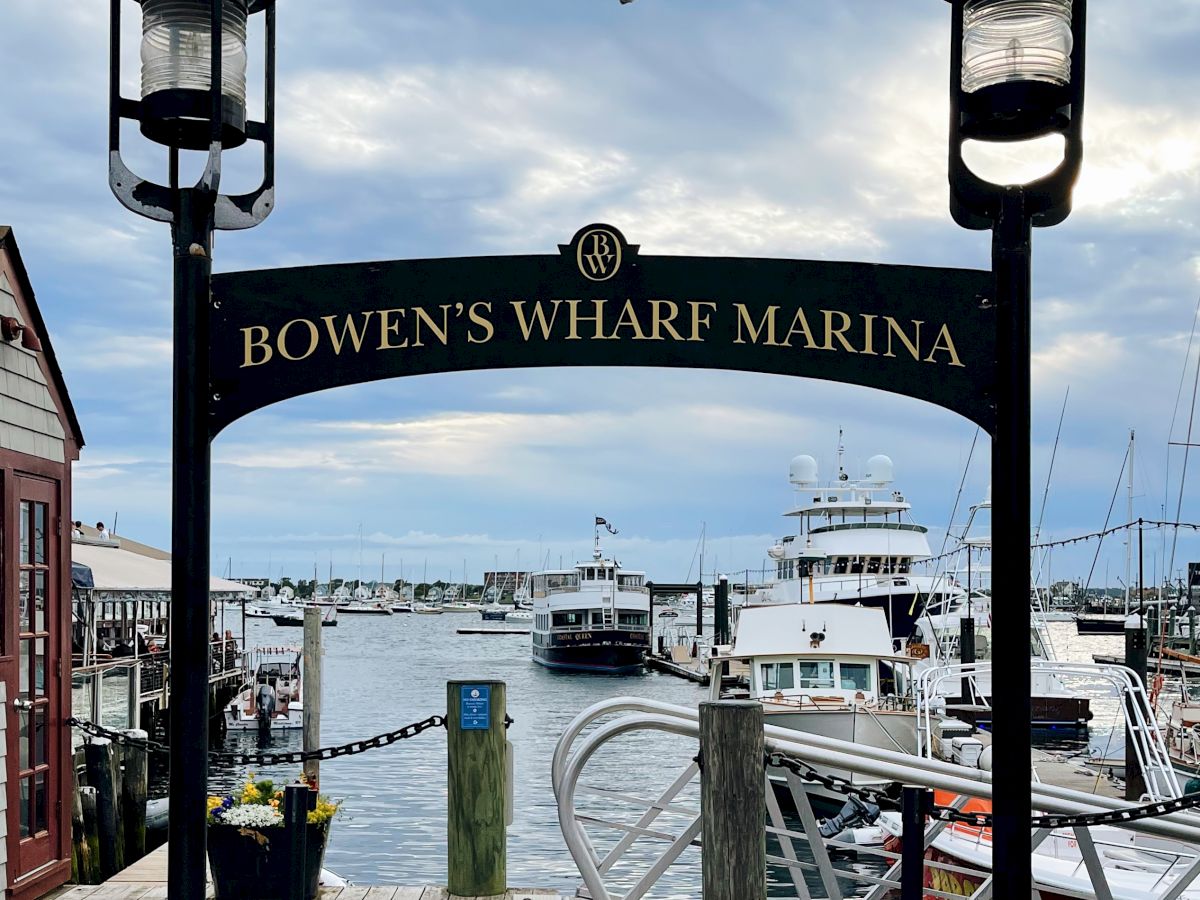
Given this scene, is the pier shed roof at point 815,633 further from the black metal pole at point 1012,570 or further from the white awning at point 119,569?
the black metal pole at point 1012,570

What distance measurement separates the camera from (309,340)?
562 centimetres

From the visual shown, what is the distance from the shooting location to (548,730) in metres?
43.5

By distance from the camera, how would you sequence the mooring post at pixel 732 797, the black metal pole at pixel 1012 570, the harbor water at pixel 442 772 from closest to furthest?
the black metal pole at pixel 1012 570
the mooring post at pixel 732 797
the harbor water at pixel 442 772

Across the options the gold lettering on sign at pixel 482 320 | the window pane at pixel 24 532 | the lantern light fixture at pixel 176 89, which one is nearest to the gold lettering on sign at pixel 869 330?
the gold lettering on sign at pixel 482 320

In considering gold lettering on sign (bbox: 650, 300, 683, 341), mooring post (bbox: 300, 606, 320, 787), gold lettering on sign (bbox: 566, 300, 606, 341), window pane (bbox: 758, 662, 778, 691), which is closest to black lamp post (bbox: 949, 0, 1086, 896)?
gold lettering on sign (bbox: 650, 300, 683, 341)

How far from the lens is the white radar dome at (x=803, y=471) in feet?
178

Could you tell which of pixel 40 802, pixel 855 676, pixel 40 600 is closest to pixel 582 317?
pixel 40 600

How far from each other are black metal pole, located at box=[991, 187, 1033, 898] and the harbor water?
572cm

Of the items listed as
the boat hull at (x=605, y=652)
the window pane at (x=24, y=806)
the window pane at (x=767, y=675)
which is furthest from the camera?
the boat hull at (x=605, y=652)

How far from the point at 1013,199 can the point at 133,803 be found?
46.2 feet

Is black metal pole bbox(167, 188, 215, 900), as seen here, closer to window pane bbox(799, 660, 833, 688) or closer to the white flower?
the white flower

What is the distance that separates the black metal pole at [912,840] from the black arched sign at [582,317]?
1.75 m

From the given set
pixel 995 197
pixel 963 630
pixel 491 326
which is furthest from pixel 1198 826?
pixel 963 630

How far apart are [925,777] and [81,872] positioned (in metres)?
10.6
